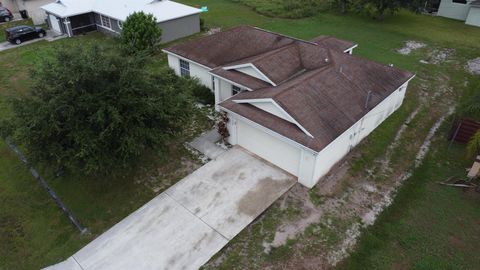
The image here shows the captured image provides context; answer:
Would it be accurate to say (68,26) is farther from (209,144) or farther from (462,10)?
(462,10)

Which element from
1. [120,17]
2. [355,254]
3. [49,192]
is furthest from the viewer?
[120,17]

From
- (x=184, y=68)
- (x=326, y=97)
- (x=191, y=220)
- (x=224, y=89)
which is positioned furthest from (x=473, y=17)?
(x=191, y=220)

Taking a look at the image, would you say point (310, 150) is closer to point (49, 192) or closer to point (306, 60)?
point (306, 60)

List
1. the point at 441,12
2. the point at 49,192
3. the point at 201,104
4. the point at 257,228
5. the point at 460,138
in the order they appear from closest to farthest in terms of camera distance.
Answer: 1. the point at 257,228
2. the point at 49,192
3. the point at 460,138
4. the point at 201,104
5. the point at 441,12

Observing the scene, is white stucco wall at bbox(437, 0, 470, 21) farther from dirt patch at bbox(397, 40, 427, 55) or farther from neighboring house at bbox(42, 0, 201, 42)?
neighboring house at bbox(42, 0, 201, 42)

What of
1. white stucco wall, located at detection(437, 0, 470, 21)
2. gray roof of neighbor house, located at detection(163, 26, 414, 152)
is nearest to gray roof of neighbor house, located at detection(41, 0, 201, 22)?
gray roof of neighbor house, located at detection(163, 26, 414, 152)

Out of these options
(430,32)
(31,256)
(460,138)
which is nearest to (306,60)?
(460,138)

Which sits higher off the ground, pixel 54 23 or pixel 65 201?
pixel 54 23

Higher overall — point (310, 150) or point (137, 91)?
point (137, 91)
